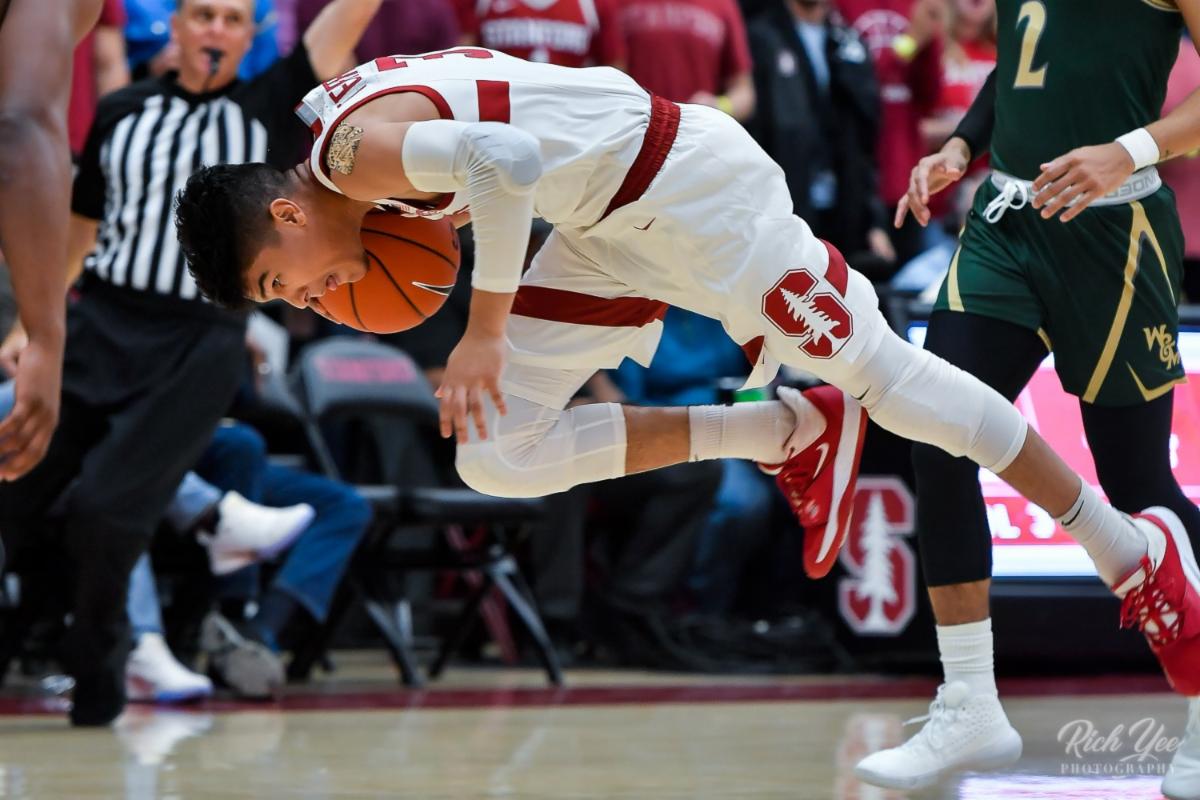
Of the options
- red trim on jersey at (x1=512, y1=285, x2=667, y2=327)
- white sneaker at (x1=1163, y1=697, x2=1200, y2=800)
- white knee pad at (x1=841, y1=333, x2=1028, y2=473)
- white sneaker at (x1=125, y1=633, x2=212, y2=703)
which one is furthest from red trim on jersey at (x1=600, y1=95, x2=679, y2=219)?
white sneaker at (x1=125, y1=633, x2=212, y2=703)

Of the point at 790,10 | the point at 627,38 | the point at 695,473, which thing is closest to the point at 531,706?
the point at 695,473

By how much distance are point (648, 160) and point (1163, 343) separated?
1257mm

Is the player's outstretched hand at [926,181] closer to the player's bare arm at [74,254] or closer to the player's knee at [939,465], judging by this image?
the player's knee at [939,465]

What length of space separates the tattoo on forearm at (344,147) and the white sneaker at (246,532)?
2.96 meters

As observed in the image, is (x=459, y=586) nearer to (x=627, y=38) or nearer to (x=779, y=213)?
(x=627, y=38)

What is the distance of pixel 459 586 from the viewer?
27.4ft

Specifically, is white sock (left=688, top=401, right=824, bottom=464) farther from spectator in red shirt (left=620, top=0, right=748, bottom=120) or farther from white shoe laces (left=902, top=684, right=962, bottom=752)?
spectator in red shirt (left=620, top=0, right=748, bottom=120)

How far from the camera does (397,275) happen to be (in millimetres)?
3719

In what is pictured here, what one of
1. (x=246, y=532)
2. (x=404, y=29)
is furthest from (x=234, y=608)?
(x=404, y=29)

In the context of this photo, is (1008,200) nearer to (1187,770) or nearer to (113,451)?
(1187,770)

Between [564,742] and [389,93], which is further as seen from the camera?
[564,742]

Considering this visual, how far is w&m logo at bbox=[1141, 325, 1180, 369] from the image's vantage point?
12.8ft

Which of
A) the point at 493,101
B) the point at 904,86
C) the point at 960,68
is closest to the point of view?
the point at 493,101

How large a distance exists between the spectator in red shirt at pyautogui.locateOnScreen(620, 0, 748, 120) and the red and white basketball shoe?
4491mm
